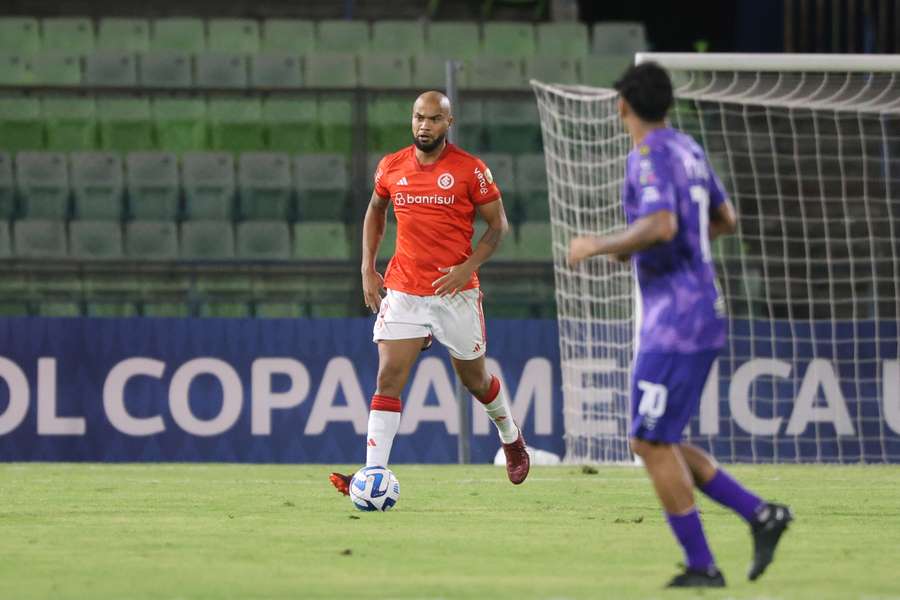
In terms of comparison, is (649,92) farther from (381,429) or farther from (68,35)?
(68,35)

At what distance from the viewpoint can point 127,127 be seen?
1574 centimetres

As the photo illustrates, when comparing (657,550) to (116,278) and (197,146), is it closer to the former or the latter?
(116,278)

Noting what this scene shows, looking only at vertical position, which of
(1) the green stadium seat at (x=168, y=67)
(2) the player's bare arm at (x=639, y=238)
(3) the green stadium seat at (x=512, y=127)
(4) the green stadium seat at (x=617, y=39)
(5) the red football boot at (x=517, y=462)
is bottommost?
(5) the red football boot at (x=517, y=462)

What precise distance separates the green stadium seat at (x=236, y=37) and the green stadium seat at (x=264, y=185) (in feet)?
9.93

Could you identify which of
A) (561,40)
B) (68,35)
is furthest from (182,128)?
(561,40)

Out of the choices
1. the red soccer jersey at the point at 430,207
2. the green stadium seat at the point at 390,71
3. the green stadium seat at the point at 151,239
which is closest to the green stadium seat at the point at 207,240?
the green stadium seat at the point at 151,239

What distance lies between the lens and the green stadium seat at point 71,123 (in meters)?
15.6

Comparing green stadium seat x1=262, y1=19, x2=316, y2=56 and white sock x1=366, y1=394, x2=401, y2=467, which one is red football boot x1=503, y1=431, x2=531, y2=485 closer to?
→ white sock x1=366, y1=394, x2=401, y2=467

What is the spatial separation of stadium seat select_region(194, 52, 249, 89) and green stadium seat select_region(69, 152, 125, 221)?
2525mm

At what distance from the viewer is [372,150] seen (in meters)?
14.9

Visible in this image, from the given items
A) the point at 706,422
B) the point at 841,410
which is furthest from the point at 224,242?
the point at 841,410

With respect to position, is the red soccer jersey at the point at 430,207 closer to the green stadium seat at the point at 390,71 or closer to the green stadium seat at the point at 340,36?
the green stadium seat at the point at 390,71

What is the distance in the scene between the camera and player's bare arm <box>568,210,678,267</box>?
5227 mm

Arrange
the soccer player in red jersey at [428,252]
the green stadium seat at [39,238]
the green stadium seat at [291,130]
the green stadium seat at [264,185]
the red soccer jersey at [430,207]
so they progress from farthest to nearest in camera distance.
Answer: the green stadium seat at [291,130], the green stadium seat at [264,185], the green stadium seat at [39,238], the red soccer jersey at [430,207], the soccer player in red jersey at [428,252]
